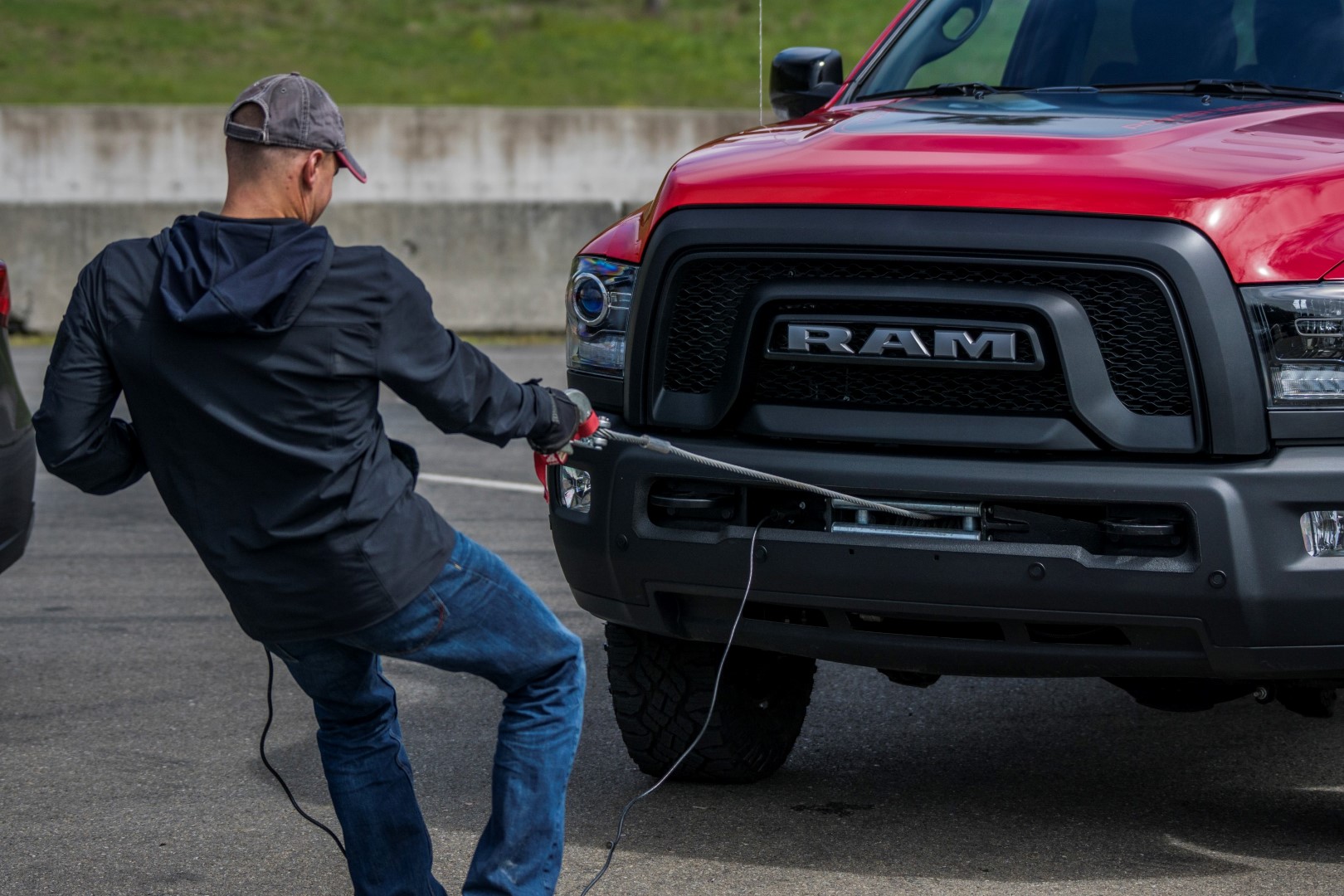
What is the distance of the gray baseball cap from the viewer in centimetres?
325

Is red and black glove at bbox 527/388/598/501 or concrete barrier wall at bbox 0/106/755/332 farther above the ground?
red and black glove at bbox 527/388/598/501

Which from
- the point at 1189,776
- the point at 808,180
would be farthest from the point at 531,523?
the point at 808,180

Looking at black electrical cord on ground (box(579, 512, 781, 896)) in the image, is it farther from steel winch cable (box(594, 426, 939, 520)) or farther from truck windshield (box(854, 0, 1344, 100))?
truck windshield (box(854, 0, 1344, 100))

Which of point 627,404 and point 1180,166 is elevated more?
point 1180,166

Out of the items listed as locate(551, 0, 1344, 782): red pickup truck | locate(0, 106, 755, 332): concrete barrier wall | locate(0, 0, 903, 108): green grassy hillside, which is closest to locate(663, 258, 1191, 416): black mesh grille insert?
locate(551, 0, 1344, 782): red pickup truck

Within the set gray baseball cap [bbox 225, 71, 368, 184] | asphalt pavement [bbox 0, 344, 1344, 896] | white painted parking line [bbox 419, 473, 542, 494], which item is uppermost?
gray baseball cap [bbox 225, 71, 368, 184]

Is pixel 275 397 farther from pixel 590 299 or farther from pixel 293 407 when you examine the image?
pixel 590 299

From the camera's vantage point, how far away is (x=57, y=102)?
28.2 metres

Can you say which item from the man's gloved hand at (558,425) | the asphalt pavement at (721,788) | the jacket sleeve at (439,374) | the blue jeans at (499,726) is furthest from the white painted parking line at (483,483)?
the jacket sleeve at (439,374)

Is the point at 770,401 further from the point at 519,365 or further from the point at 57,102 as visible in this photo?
the point at 57,102

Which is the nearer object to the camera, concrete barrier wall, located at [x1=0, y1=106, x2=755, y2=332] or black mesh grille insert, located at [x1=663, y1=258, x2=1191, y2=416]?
black mesh grille insert, located at [x1=663, y1=258, x2=1191, y2=416]

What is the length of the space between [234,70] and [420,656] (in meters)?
30.3

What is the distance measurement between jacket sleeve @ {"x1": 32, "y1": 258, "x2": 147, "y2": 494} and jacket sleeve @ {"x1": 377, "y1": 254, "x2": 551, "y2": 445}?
→ 0.52 meters

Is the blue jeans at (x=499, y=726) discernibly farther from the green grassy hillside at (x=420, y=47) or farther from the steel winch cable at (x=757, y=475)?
the green grassy hillside at (x=420, y=47)
